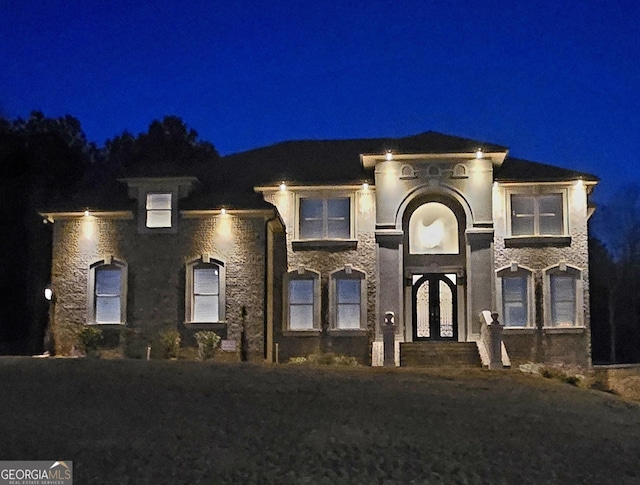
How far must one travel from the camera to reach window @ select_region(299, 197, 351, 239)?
92.0 feet

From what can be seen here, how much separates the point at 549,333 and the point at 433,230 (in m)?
4.53

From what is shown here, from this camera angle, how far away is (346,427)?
40.2 feet

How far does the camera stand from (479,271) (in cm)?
2695

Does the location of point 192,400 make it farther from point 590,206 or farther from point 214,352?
point 590,206

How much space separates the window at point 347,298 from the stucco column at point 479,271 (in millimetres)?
3099

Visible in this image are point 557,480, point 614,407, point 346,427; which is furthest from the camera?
point 614,407

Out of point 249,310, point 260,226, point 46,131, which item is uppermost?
point 46,131

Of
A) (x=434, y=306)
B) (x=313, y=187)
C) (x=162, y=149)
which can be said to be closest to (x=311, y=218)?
(x=313, y=187)

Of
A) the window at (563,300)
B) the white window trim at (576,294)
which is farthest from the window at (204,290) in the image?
the window at (563,300)

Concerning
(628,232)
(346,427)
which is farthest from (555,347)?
(628,232)

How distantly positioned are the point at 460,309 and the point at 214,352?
7.22m

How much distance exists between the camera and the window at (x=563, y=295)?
2711cm

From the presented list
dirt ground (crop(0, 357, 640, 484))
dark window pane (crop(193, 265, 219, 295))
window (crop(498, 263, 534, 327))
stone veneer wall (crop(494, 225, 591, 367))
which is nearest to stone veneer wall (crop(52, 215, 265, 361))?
dark window pane (crop(193, 265, 219, 295))

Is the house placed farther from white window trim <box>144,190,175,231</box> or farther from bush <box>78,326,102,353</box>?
bush <box>78,326,102,353</box>
